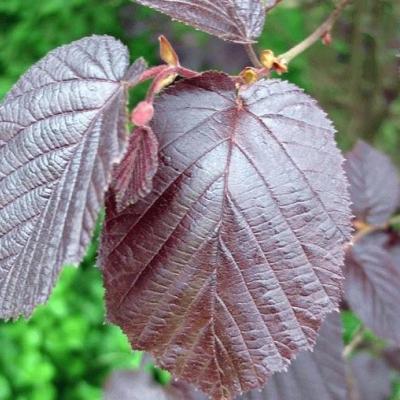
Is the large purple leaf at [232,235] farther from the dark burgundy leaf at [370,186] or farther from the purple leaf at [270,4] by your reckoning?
the dark burgundy leaf at [370,186]

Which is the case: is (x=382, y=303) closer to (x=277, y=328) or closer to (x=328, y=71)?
(x=277, y=328)

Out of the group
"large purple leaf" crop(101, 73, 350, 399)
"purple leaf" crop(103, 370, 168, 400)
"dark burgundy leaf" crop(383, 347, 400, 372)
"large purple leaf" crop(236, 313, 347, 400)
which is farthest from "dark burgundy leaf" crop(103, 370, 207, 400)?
"dark burgundy leaf" crop(383, 347, 400, 372)

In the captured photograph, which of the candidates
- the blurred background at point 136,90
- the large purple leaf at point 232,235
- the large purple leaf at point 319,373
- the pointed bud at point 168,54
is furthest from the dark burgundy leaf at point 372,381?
the pointed bud at point 168,54

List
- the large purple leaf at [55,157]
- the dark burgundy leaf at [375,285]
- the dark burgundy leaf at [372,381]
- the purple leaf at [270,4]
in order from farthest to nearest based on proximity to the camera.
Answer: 1. the dark burgundy leaf at [372,381]
2. the dark burgundy leaf at [375,285]
3. the purple leaf at [270,4]
4. the large purple leaf at [55,157]

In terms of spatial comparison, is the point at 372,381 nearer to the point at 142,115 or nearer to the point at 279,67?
the point at 279,67

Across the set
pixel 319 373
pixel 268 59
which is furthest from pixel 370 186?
pixel 268 59

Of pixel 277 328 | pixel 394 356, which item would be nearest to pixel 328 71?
pixel 394 356
